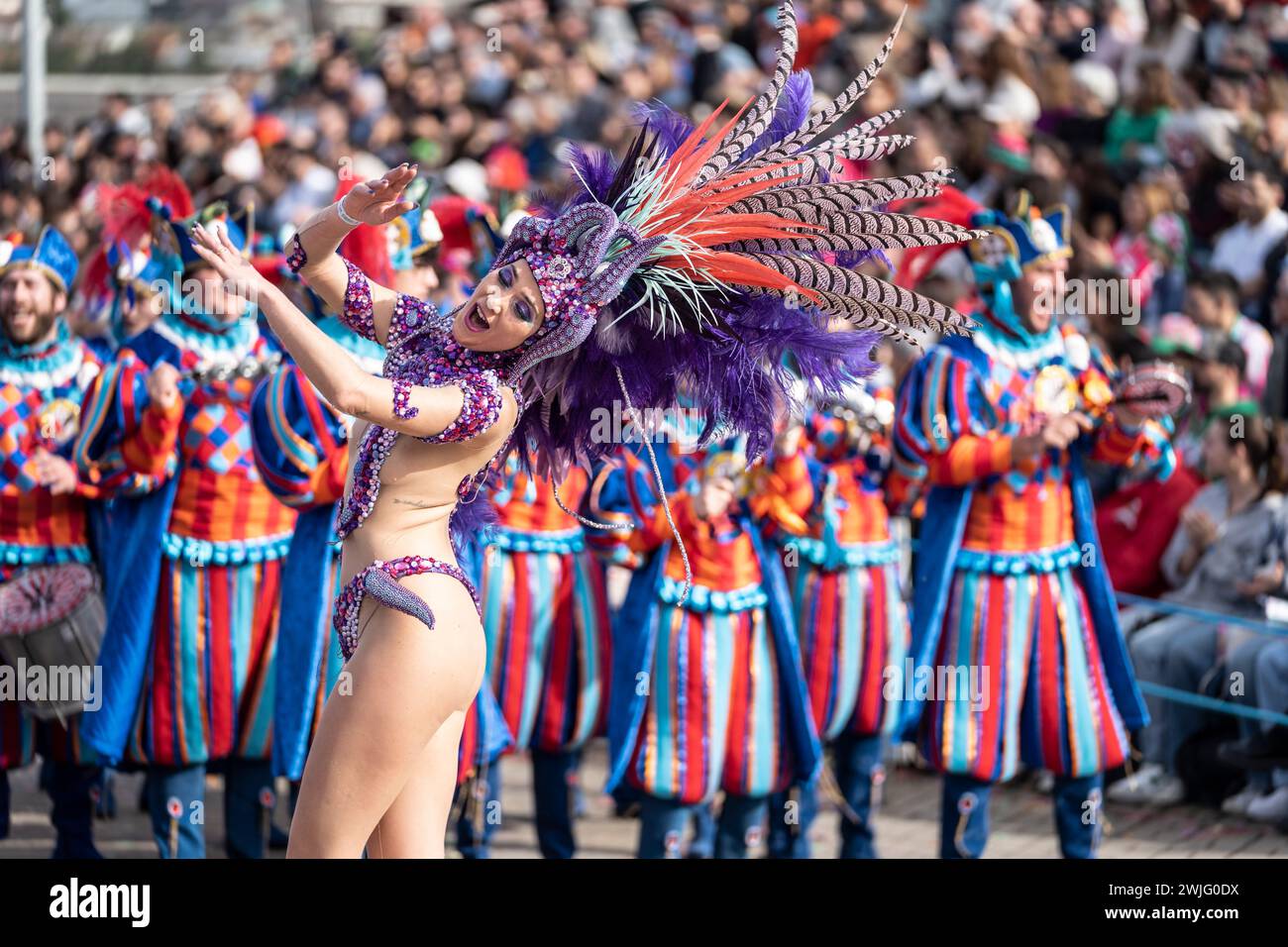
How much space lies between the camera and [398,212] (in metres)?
3.91

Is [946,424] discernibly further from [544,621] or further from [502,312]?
[502,312]

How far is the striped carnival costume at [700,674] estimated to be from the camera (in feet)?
17.7

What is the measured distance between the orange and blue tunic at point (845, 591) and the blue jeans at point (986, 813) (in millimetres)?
568

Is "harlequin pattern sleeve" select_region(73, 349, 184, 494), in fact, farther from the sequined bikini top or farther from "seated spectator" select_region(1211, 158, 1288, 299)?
Answer: "seated spectator" select_region(1211, 158, 1288, 299)

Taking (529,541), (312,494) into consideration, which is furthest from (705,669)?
(312,494)

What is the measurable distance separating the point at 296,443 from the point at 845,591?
76.7 inches

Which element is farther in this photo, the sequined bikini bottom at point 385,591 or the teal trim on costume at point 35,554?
the teal trim on costume at point 35,554

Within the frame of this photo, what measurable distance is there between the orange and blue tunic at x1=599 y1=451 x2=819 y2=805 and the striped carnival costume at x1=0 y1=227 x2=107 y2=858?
166 centimetres

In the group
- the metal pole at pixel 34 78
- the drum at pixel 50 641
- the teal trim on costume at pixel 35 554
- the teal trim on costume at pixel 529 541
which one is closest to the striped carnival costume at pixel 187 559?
the drum at pixel 50 641

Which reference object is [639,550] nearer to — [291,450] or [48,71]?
[291,450]

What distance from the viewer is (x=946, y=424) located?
5.47 m

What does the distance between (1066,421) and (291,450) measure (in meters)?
2.15

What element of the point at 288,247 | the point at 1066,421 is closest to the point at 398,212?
the point at 288,247

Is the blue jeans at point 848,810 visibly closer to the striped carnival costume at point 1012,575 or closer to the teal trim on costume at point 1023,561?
the striped carnival costume at point 1012,575
